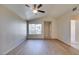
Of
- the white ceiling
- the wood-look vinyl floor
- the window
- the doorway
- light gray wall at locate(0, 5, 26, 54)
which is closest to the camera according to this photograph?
the white ceiling

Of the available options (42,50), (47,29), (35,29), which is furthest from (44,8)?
(47,29)

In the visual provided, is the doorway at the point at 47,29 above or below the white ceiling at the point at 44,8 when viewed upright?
below

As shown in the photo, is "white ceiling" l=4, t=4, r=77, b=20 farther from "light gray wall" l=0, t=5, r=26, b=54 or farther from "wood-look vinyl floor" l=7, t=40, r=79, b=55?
"wood-look vinyl floor" l=7, t=40, r=79, b=55

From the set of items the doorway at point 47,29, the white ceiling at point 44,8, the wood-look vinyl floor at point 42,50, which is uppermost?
the white ceiling at point 44,8

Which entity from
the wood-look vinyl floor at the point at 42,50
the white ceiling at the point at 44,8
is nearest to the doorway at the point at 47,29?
the white ceiling at the point at 44,8

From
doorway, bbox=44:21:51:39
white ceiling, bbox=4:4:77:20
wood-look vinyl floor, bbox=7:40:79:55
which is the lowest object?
wood-look vinyl floor, bbox=7:40:79:55

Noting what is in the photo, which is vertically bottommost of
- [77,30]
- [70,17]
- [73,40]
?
[73,40]

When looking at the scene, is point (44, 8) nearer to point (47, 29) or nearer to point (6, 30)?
point (6, 30)

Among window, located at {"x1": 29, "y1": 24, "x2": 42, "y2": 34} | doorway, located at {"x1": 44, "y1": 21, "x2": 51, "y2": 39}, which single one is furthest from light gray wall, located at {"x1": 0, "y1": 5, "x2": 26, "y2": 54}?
doorway, located at {"x1": 44, "y1": 21, "x2": 51, "y2": 39}

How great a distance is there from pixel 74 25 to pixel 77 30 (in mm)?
440

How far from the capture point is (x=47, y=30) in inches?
436

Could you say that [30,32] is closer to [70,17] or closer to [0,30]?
[70,17]

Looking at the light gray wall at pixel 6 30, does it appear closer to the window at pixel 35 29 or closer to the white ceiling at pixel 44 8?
the white ceiling at pixel 44 8
